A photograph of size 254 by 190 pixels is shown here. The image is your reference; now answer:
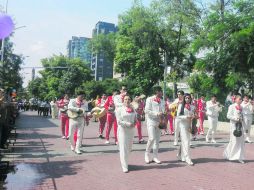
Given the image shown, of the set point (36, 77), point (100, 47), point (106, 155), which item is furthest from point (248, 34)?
point (36, 77)

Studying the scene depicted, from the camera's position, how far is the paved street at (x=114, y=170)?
27.2 feet

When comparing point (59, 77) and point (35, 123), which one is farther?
point (59, 77)

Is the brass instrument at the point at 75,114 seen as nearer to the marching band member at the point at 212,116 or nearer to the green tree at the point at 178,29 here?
the marching band member at the point at 212,116

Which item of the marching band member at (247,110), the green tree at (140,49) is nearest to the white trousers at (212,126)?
the marching band member at (247,110)

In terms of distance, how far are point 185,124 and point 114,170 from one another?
7.43ft

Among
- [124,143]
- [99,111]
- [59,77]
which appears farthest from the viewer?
[59,77]

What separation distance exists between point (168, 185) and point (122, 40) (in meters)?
42.6

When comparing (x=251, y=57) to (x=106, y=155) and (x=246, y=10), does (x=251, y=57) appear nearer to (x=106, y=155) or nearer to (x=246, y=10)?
(x=246, y=10)

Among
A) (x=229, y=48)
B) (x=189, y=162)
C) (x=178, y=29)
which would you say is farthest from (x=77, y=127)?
(x=178, y=29)

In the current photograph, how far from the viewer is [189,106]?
11078 millimetres

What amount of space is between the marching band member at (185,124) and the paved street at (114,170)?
247mm

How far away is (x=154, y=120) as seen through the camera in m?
10.6

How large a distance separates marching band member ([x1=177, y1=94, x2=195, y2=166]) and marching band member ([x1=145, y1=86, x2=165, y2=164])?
513mm

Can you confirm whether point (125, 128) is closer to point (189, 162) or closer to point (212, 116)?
point (189, 162)
